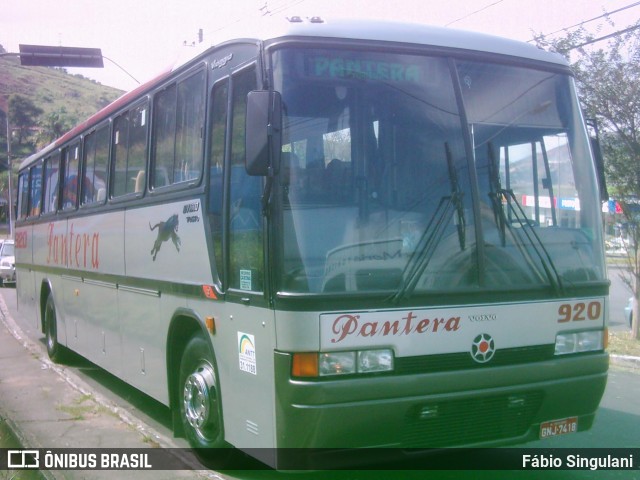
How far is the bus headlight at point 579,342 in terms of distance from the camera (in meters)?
5.56

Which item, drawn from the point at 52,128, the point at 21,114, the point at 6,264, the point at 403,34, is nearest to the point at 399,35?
the point at 403,34

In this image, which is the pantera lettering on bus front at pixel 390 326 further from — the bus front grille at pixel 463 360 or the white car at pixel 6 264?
the white car at pixel 6 264

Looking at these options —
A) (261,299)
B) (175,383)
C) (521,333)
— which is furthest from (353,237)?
(175,383)

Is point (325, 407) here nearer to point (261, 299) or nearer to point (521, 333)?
point (261, 299)

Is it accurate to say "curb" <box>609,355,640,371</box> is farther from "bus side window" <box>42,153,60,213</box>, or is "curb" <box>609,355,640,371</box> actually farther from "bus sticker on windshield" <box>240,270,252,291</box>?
"bus side window" <box>42,153,60,213</box>

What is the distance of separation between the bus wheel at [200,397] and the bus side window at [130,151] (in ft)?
6.56

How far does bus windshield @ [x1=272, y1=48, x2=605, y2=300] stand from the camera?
4910 millimetres

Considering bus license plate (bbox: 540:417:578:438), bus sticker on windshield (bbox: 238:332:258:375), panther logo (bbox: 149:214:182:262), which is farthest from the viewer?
panther logo (bbox: 149:214:182:262)

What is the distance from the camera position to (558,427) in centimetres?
561

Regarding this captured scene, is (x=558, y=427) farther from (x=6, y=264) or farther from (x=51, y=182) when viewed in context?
(x=6, y=264)

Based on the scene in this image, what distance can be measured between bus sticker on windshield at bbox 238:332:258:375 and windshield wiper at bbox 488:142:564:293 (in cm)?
185

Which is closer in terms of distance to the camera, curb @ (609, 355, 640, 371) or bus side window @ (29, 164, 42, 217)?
curb @ (609, 355, 640, 371)

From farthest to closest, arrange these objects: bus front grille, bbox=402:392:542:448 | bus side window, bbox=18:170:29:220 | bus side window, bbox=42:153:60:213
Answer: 1. bus side window, bbox=18:170:29:220
2. bus side window, bbox=42:153:60:213
3. bus front grille, bbox=402:392:542:448

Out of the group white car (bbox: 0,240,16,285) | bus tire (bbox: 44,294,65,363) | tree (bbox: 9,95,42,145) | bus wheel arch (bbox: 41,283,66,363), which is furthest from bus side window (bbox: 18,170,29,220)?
tree (bbox: 9,95,42,145)
